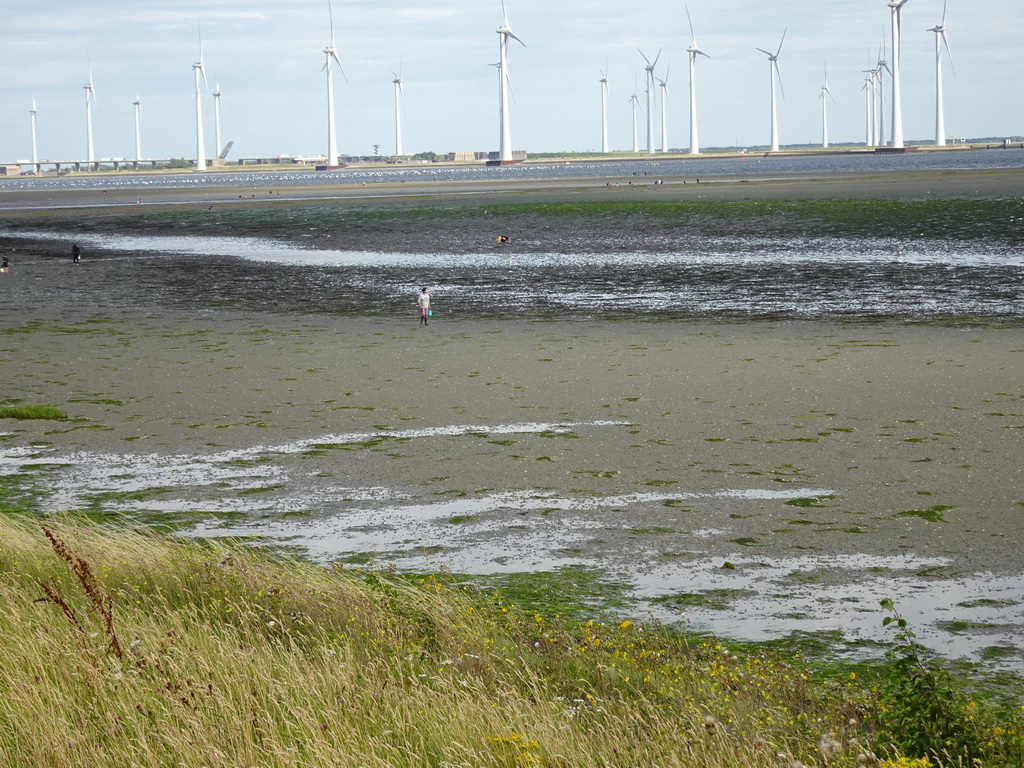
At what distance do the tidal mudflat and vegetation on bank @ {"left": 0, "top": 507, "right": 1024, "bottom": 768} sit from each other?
1.75 m

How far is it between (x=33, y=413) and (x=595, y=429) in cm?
1058

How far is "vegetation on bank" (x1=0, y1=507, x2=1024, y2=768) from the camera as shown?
801 cm

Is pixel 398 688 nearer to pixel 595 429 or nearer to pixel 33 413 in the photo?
pixel 595 429

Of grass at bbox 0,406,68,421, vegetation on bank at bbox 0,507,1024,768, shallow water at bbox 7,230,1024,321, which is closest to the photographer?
vegetation on bank at bbox 0,507,1024,768

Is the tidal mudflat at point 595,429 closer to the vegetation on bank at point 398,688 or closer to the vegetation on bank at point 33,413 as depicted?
the vegetation on bank at point 33,413

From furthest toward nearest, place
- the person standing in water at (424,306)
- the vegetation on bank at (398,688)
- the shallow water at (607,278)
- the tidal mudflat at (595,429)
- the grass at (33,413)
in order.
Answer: the shallow water at (607,278), the person standing in water at (424,306), the grass at (33,413), the tidal mudflat at (595,429), the vegetation on bank at (398,688)

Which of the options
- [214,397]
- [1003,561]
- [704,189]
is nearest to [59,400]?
[214,397]

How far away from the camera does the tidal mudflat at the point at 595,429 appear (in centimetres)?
1373

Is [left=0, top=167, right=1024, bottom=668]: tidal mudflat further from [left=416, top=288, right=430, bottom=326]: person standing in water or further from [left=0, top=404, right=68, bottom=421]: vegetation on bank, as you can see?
[left=0, top=404, right=68, bottom=421]: vegetation on bank

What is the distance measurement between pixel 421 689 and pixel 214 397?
16359 mm

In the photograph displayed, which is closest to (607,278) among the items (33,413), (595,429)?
(595,429)

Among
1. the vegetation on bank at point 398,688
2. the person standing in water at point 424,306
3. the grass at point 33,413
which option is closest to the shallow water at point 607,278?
the person standing in water at point 424,306

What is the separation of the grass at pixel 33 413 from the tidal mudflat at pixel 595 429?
552mm

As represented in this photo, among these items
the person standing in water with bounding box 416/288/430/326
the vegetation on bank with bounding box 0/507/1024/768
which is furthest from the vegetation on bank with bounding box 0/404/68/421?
the person standing in water with bounding box 416/288/430/326
